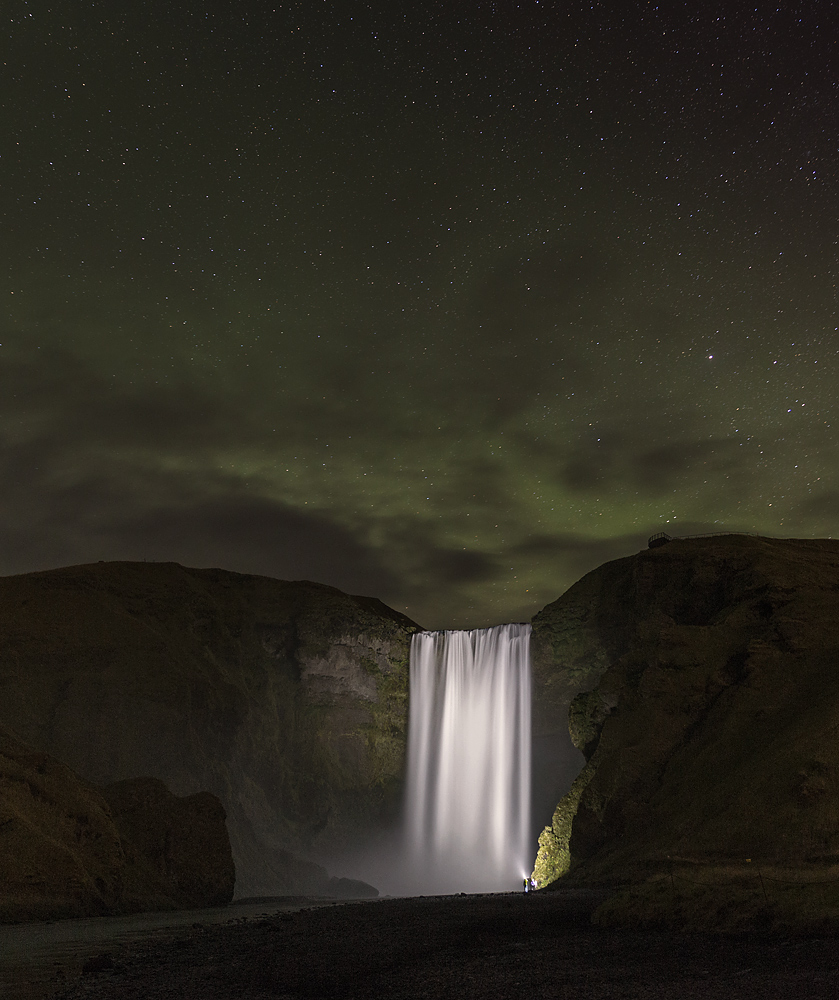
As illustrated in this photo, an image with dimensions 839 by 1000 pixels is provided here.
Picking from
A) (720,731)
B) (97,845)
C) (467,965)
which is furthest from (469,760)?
(467,965)

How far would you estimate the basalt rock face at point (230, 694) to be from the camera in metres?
48.5

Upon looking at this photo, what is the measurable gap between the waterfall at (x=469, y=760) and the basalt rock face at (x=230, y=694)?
80.7 inches

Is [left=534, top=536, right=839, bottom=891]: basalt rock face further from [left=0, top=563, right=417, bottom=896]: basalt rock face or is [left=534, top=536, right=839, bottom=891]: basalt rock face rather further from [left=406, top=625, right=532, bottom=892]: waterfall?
[left=0, top=563, right=417, bottom=896]: basalt rock face

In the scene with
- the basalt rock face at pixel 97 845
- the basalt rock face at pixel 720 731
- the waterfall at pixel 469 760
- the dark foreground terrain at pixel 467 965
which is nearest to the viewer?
the dark foreground terrain at pixel 467 965

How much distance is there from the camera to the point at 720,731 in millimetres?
27250

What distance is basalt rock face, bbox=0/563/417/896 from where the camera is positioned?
1911 inches

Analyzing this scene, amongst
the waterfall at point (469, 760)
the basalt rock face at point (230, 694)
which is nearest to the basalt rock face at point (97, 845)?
the basalt rock face at point (230, 694)

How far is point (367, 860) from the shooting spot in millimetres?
63594

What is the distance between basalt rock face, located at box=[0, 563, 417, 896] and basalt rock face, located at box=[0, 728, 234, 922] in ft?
42.8

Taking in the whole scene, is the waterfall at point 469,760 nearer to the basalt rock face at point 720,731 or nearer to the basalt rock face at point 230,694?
the basalt rock face at point 230,694

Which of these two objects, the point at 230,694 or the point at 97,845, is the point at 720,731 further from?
the point at 230,694

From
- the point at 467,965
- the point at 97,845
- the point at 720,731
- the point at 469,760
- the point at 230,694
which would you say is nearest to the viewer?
the point at 467,965

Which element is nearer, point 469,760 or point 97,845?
point 97,845

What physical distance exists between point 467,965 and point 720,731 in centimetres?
1839
